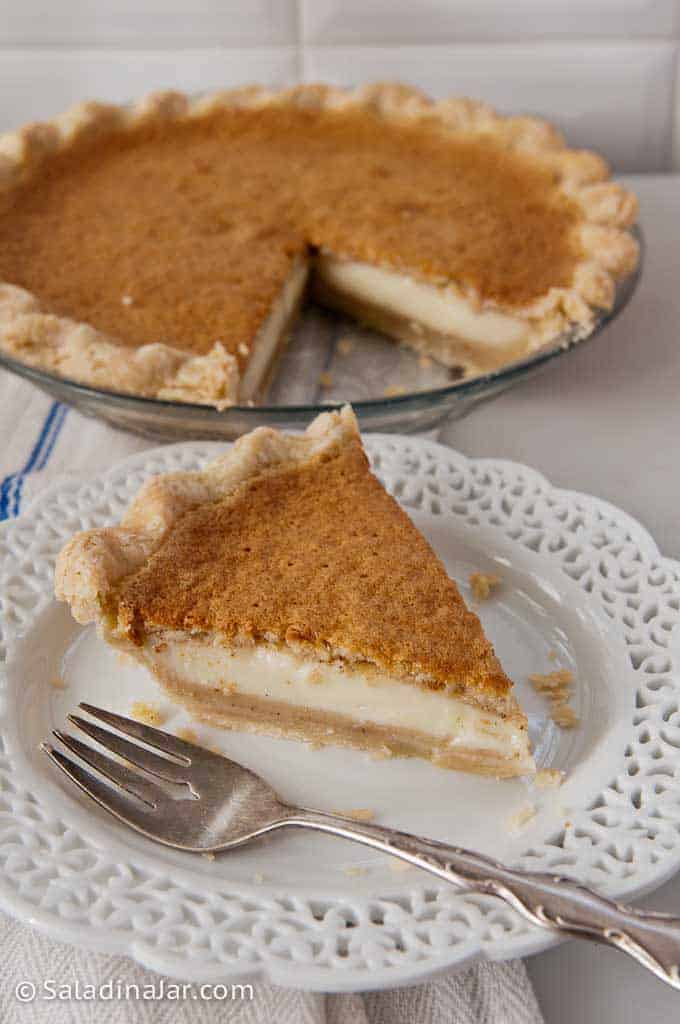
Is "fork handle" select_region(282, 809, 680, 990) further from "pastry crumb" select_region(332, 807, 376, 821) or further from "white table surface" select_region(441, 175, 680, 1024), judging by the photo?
"white table surface" select_region(441, 175, 680, 1024)

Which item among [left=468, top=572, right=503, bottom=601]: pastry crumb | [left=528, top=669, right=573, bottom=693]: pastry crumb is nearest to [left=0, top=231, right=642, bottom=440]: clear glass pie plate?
[left=468, top=572, right=503, bottom=601]: pastry crumb

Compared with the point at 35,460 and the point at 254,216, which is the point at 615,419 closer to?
the point at 254,216

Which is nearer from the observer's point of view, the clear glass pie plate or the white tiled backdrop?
the clear glass pie plate

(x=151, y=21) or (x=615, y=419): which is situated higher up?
(x=151, y=21)

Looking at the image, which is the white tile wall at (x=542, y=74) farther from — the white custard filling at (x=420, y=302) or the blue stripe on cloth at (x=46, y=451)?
the blue stripe on cloth at (x=46, y=451)

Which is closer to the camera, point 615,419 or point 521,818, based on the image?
point 521,818

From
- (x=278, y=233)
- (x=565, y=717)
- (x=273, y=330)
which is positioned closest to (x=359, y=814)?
(x=565, y=717)

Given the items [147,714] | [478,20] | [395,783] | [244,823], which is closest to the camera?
[244,823]
